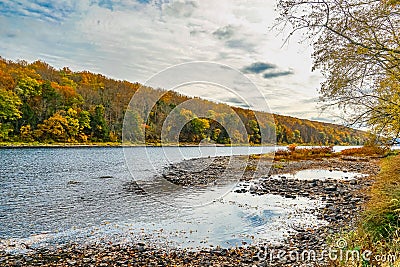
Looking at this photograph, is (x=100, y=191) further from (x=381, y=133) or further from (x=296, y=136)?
(x=296, y=136)

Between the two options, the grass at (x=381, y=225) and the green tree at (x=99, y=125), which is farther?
the green tree at (x=99, y=125)

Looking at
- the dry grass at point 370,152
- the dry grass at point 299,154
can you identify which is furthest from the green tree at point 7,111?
the dry grass at point 370,152

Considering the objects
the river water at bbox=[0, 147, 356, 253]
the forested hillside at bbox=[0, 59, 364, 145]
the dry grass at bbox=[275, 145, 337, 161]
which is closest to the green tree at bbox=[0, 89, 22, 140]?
the forested hillside at bbox=[0, 59, 364, 145]

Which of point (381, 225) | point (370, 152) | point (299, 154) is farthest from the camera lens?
point (299, 154)

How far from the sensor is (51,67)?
97250 mm

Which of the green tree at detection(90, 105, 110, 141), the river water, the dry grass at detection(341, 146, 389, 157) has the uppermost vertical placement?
the green tree at detection(90, 105, 110, 141)

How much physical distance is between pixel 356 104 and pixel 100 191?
16859 mm

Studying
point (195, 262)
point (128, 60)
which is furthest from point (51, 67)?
point (195, 262)

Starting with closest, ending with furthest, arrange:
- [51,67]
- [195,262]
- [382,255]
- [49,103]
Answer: [382,255]
[195,262]
[49,103]
[51,67]

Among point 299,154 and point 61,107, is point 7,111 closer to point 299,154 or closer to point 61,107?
point 61,107

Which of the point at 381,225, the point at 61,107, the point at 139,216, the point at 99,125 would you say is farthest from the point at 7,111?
the point at 381,225

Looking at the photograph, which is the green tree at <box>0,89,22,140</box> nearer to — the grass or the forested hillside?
the forested hillside

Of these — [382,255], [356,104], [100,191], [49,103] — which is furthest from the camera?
[49,103]

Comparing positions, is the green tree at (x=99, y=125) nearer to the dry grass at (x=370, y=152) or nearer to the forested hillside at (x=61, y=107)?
the forested hillside at (x=61, y=107)
